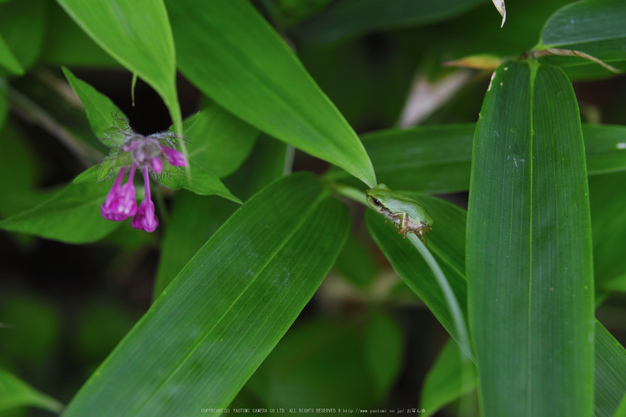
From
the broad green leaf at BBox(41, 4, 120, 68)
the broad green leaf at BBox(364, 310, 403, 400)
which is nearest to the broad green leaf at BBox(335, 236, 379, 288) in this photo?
the broad green leaf at BBox(364, 310, 403, 400)

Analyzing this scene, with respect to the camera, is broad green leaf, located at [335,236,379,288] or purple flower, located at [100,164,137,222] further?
broad green leaf, located at [335,236,379,288]

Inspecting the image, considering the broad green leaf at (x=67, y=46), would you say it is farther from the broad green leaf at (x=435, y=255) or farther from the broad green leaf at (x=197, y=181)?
the broad green leaf at (x=435, y=255)

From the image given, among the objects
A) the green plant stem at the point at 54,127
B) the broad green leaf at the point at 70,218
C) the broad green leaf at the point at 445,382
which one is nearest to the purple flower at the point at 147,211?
the broad green leaf at the point at 70,218

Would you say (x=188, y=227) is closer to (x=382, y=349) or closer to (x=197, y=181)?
(x=197, y=181)

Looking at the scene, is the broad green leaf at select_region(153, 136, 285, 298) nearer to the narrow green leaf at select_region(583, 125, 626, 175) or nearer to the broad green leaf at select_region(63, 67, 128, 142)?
the broad green leaf at select_region(63, 67, 128, 142)

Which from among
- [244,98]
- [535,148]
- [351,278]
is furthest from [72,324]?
[535,148]

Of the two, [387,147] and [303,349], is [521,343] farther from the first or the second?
[303,349]
